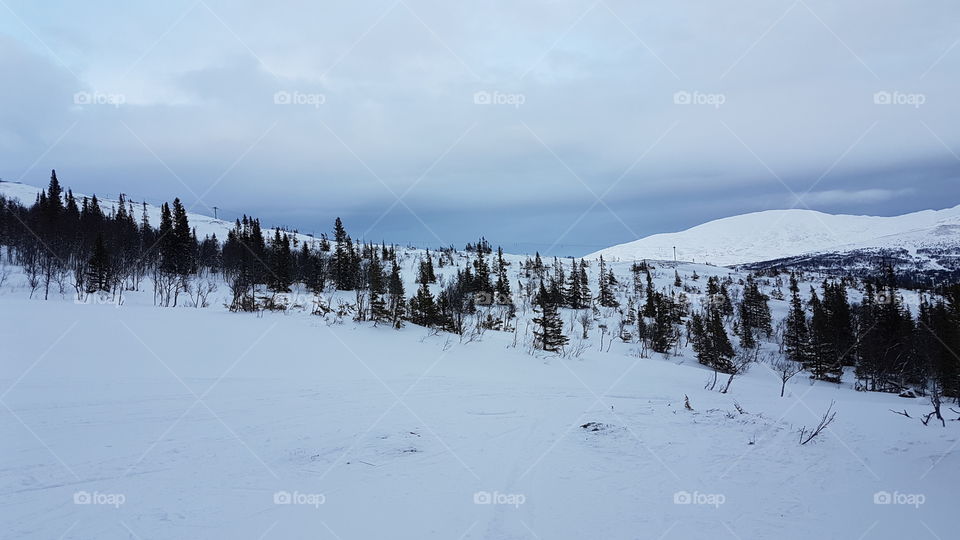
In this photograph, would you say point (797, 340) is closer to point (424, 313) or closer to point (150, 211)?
point (424, 313)

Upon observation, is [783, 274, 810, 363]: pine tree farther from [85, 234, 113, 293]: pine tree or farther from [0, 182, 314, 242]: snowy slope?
[0, 182, 314, 242]: snowy slope

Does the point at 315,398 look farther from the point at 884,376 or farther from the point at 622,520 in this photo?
the point at 884,376

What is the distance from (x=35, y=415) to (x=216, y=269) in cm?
7052

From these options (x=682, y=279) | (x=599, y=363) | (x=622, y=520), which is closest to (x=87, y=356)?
(x=622, y=520)

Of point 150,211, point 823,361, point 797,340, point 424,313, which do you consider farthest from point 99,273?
point 150,211

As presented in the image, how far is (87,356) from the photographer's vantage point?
13344mm

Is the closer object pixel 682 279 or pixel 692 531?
pixel 692 531

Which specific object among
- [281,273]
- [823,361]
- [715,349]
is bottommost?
[823,361]

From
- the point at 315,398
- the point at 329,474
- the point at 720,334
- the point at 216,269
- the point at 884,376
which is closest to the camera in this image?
the point at 329,474

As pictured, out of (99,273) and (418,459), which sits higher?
(99,273)

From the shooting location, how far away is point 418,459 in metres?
7.50

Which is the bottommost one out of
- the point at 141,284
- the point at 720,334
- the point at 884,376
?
the point at 884,376

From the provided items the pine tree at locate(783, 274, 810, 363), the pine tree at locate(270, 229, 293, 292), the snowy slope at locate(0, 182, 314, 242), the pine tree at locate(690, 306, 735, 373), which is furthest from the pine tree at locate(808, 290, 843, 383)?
the snowy slope at locate(0, 182, 314, 242)

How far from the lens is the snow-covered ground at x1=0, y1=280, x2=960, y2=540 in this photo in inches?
216
